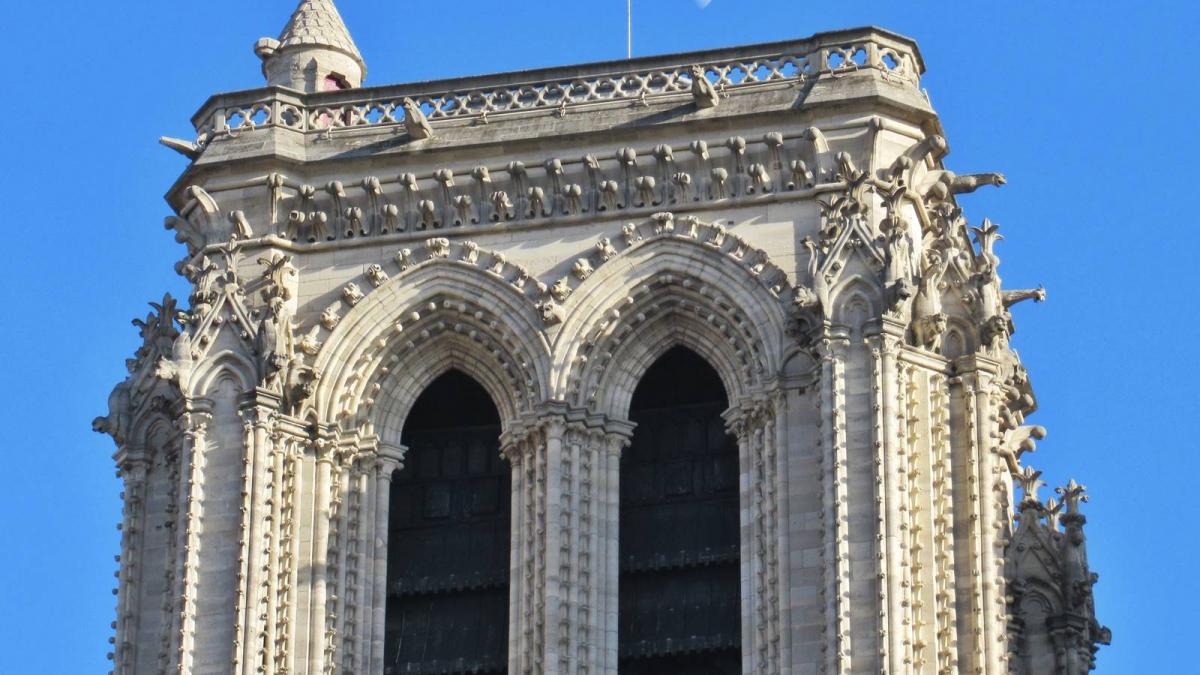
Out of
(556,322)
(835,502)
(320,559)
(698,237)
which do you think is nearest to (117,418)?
(320,559)

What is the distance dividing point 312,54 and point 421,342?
14.5 feet

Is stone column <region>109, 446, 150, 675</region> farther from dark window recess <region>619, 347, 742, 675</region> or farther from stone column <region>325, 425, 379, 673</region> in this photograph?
dark window recess <region>619, 347, 742, 675</region>

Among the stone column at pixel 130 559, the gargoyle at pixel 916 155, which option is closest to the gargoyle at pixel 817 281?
the gargoyle at pixel 916 155

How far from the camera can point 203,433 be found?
5388 cm

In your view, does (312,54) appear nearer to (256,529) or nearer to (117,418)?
(117,418)

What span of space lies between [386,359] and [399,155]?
84.2 inches

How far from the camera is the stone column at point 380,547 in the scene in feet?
176

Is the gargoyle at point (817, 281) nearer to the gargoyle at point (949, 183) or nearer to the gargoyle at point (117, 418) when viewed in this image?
the gargoyle at point (949, 183)

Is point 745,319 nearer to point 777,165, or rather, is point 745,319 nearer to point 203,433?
point 777,165

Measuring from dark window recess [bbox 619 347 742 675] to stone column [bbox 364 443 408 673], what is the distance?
2.30 meters

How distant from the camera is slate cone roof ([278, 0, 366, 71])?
58.1 meters

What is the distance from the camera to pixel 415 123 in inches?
2186

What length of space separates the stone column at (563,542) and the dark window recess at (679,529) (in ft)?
1.02

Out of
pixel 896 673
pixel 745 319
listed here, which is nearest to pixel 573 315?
pixel 745 319
